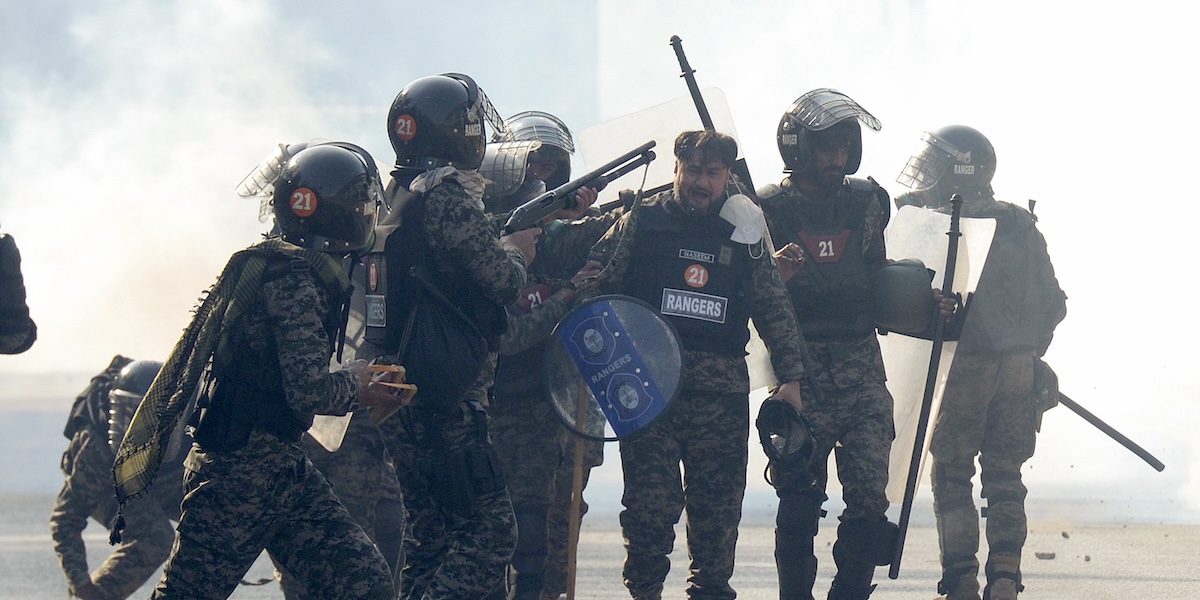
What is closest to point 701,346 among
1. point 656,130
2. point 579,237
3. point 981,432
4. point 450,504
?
point 579,237

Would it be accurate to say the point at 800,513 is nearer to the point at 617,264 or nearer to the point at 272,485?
the point at 617,264

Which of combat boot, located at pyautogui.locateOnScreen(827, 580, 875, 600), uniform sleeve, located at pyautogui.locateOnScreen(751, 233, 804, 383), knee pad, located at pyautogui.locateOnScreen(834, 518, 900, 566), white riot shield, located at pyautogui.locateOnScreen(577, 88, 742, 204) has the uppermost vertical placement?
white riot shield, located at pyautogui.locateOnScreen(577, 88, 742, 204)

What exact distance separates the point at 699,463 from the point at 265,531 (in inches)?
77.8

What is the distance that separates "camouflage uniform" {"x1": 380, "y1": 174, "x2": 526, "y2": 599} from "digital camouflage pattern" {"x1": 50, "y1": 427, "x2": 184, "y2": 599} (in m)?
2.34

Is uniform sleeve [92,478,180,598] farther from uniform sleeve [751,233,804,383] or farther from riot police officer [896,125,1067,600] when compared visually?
riot police officer [896,125,1067,600]

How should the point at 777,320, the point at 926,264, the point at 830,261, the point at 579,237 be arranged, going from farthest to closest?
the point at 926,264
the point at 579,237
the point at 830,261
the point at 777,320

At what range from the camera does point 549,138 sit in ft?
22.5

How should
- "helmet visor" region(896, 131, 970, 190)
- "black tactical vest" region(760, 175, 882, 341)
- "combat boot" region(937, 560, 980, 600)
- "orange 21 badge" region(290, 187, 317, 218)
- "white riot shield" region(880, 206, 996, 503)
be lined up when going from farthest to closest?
1. "helmet visor" region(896, 131, 970, 190)
2. "combat boot" region(937, 560, 980, 600)
3. "white riot shield" region(880, 206, 996, 503)
4. "black tactical vest" region(760, 175, 882, 341)
5. "orange 21 badge" region(290, 187, 317, 218)

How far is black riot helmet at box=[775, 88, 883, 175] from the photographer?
6.21 metres

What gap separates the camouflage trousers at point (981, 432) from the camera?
7223mm

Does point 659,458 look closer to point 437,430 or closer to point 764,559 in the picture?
point 437,430

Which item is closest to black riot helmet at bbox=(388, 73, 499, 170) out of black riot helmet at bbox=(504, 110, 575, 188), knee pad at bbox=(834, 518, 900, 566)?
black riot helmet at bbox=(504, 110, 575, 188)

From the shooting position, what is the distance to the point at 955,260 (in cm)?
642

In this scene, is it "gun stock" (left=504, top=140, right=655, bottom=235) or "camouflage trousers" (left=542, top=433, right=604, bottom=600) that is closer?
"gun stock" (left=504, top=140, right=655, bottom=235)
